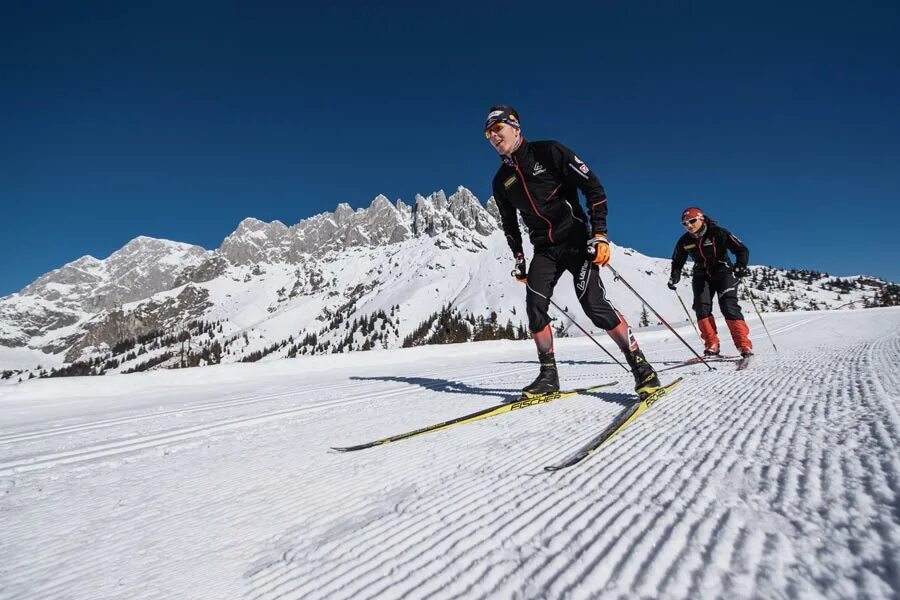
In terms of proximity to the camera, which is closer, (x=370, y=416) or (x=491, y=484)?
(x=491, y=484)

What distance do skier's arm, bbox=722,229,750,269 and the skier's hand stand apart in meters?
4.93

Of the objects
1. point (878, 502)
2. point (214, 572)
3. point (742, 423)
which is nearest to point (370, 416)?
point (214, 572)

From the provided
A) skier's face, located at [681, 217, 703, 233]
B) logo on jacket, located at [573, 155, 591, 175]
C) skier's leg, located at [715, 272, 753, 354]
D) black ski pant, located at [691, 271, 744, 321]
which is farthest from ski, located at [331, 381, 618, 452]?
skier's face, located at [681, 217, 703, 233]

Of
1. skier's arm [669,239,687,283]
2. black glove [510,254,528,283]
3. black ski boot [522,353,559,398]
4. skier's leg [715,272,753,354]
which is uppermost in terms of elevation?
skier's arm [669,239,687,283]

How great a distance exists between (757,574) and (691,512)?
39cm

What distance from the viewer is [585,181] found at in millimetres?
4387

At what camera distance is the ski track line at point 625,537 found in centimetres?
116

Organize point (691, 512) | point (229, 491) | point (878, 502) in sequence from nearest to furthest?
point (878, 502) < point (691, 512) < point (229, 491)

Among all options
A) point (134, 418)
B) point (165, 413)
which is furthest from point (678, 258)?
point (134, 418)

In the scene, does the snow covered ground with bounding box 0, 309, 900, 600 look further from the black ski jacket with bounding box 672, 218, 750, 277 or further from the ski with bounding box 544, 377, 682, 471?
the black ski jacket with bounding box 672, 218, 750, 277

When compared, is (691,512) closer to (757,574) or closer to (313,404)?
(757,574)

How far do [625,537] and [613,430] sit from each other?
1.29 metres

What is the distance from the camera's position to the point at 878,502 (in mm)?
1315

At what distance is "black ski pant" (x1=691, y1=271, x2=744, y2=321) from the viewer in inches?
293
